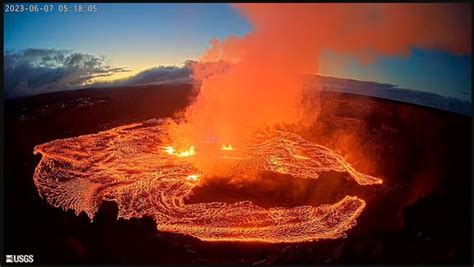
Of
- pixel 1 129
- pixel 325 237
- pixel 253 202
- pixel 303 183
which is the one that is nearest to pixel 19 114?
pixel 1 129

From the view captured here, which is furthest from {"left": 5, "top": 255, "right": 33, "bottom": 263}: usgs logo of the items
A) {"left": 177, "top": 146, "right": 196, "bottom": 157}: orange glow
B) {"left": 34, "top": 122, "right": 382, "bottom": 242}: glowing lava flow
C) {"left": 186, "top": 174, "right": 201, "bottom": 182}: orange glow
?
{"left": 177, "top": 146, "right": 196, "bottom": 157}: orange glow

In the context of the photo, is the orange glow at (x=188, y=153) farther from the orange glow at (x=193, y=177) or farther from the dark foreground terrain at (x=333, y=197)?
the dark foreground terrain at (x=333, y=197)

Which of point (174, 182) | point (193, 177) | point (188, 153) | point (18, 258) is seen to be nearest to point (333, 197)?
point (193, 177)

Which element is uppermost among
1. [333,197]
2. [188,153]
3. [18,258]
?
[188,153]

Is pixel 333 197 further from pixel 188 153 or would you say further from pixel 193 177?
pixel 188 153

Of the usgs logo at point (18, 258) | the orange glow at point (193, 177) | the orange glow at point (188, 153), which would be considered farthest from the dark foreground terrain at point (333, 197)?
the orange glow at point (188, 153)

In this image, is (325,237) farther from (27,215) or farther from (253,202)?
(27,215)
